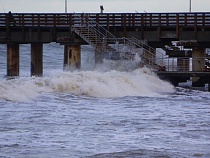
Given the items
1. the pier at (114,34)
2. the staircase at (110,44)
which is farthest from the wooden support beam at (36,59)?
the staircase at (110,44)

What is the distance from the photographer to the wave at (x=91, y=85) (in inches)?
1000

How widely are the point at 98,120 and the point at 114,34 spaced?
79.4ft

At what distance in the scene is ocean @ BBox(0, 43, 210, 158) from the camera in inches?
574

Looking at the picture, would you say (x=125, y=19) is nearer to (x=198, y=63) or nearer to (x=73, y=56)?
(x=73, y=56)

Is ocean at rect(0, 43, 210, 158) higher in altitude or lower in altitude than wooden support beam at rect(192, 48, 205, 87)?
lower

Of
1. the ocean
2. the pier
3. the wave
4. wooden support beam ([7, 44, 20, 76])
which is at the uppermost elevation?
the pier

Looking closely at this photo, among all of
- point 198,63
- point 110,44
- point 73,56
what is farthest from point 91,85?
point 110,44

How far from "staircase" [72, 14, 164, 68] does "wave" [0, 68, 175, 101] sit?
5.63 feet

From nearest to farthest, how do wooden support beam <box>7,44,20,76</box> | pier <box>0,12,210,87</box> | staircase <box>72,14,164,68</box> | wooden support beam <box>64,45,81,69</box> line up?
staircase <box>72,14,164,68</box> < pier <box>0,12,210,87</box> < wooden support beam <box>64,45,81,69</box> < wooden support beam <box>7,44,20,76</box>

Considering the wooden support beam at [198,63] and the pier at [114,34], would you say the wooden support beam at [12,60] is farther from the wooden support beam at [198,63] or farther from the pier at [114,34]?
the wooden support beam at [198,63]

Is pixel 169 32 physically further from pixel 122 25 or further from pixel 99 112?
pixel 99 112

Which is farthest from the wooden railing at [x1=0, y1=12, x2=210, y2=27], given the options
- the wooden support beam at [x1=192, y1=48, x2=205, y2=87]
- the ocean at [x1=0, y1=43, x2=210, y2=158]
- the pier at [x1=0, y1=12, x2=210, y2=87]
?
the ocean at [x1=0, y1=43, x2=210, y2=158]

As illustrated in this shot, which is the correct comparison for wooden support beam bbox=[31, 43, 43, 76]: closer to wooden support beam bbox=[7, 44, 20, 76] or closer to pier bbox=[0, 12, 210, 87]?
pier bbox=[0, 12, 210, 87]

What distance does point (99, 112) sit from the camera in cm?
2136
